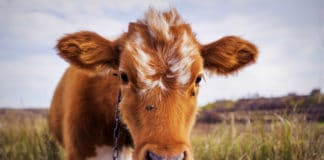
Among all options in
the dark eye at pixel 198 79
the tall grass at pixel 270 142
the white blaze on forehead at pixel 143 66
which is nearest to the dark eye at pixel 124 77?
the white blaze on forehead at pixel 143 66

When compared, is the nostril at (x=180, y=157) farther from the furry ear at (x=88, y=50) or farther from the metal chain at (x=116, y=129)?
the furry ear at (x=88, y=50)

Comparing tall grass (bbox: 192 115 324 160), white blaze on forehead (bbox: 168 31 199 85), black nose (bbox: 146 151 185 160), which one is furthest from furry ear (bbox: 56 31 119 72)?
tall grass (bbox: 192 115 324 160)

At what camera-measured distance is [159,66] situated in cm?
288

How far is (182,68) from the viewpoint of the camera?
9.52 ft

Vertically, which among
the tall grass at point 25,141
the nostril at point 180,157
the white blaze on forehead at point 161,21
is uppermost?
the white blaze on forehead at point 161,21

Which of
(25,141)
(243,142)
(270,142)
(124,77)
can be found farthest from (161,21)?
(25,141)

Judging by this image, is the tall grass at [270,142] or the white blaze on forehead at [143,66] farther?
the tall grass at [270,142]

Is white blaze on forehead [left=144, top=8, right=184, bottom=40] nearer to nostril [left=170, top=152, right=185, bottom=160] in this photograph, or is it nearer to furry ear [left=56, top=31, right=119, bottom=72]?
furry ear [left=56, top=31, right=119, bottom=72]

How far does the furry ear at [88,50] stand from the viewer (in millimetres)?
3335

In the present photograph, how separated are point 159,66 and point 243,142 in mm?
3123

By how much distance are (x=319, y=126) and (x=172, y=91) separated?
3.28 meters

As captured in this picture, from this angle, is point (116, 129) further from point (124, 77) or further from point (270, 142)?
point (270, 142)

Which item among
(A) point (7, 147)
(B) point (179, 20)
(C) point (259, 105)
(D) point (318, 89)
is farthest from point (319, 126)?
(A) point (7, 147)

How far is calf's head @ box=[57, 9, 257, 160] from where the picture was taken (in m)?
2.61
